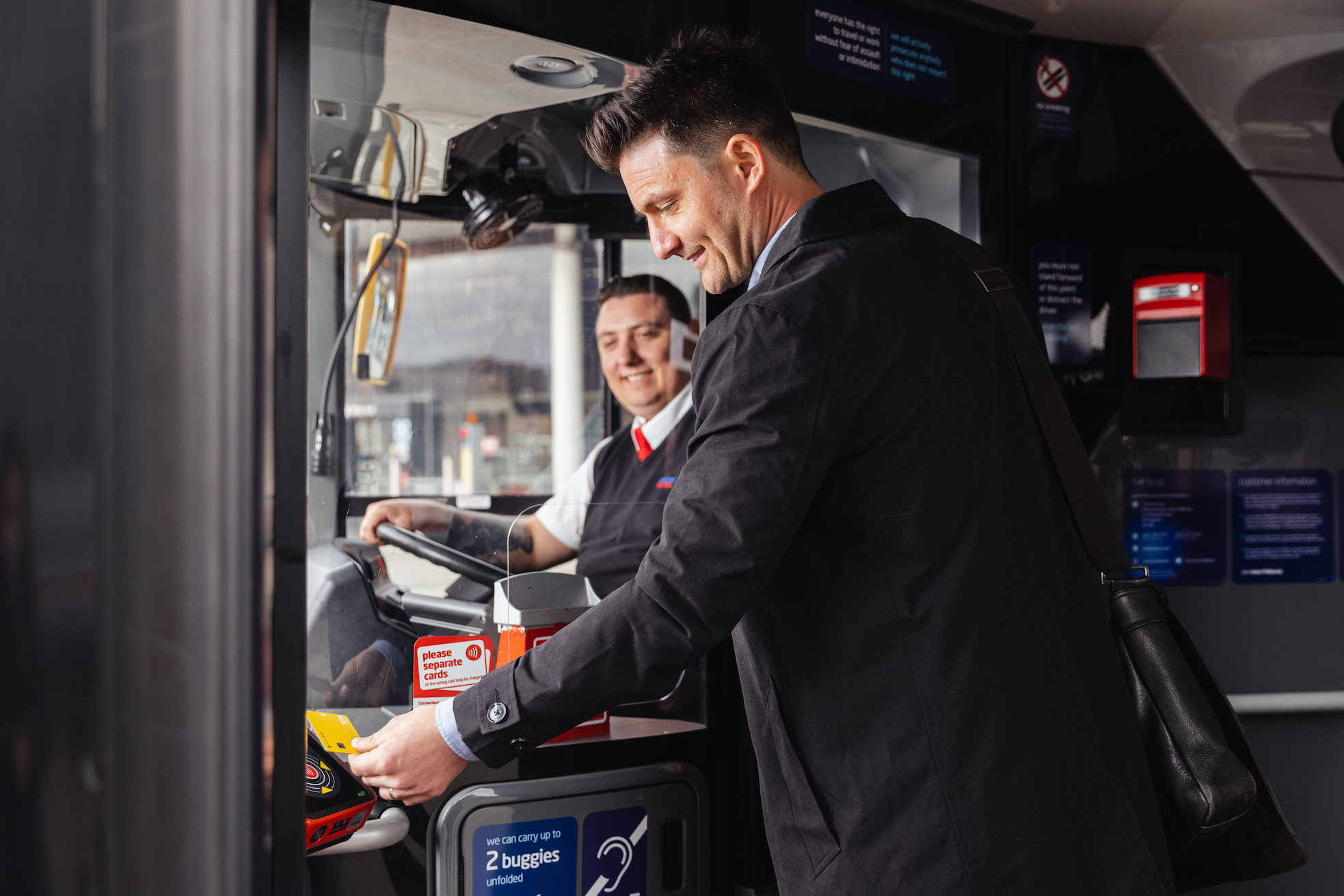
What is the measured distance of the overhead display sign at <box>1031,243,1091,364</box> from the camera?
2125mm

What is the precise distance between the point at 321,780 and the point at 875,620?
73 centimetres

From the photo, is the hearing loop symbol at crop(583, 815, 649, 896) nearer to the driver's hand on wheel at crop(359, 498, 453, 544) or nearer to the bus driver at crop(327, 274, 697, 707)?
the bus driver at crop(327, 274, 697, 707)

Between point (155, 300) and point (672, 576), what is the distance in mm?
574

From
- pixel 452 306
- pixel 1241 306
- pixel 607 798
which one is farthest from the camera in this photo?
pixel 452 306

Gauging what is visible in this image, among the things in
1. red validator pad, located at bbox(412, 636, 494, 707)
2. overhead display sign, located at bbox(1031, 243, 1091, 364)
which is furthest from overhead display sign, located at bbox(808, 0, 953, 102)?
red validator pad, located at bbox(412, 636, 494, 707)

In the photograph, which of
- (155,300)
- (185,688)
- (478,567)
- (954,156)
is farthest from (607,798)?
(954,156)

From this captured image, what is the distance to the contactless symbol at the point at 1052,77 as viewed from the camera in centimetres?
211

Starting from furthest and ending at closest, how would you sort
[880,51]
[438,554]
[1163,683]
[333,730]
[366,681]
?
[880,51] → [438,554] → [366,681] → [333,730] → [1163,683]

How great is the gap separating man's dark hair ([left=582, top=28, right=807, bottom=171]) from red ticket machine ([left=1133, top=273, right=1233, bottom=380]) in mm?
1086

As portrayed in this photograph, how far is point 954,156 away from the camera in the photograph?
6.68ft

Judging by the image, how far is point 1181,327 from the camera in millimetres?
2141

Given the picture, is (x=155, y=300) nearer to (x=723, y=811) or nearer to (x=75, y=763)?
(x=75, y=763)

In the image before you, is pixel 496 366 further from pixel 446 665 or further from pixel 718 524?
pixel 718 524

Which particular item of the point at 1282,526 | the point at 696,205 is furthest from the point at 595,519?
the point at 1282,526
